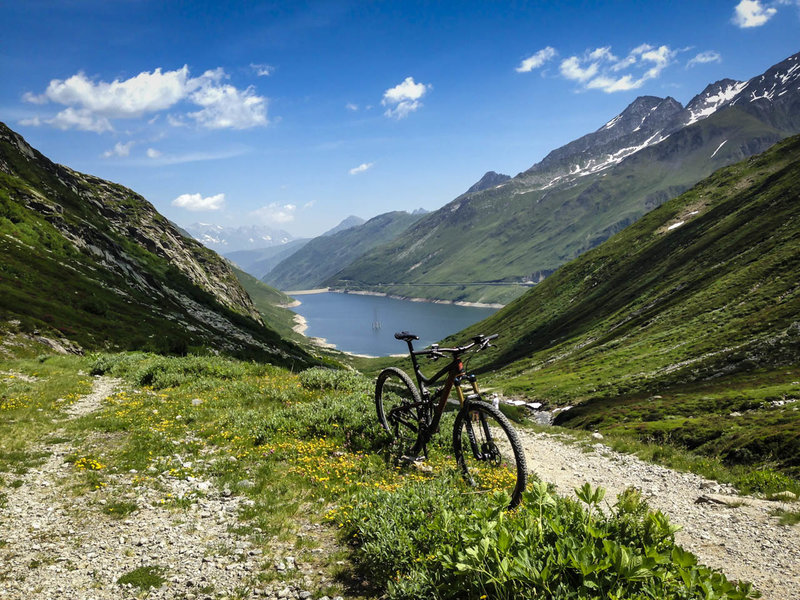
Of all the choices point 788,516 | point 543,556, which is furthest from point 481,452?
point 788,516

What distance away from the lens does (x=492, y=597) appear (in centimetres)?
445

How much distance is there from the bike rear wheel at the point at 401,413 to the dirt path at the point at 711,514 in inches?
191

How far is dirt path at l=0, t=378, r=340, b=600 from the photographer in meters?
6.20

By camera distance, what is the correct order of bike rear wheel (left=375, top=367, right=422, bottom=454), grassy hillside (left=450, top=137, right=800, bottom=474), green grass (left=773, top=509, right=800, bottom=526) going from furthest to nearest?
1. grassy hillside (left=450, top=137, right=800, bottom=474)
2. bike rear wheel (left=375, top=367, right=422, bottom=454)
3. green grass (left=773, top=509, right=800, bottom=526)

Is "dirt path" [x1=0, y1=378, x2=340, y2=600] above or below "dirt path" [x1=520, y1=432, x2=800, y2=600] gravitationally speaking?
above

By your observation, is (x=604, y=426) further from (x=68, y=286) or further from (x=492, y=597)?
(x=68, y=286)

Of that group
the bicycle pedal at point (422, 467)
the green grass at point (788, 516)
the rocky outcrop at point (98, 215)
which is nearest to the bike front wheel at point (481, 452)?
the bicycle pedal at point (422, 467)

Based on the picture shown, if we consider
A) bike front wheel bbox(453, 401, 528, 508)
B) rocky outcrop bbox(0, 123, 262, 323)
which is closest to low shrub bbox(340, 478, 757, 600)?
bike front wheel bbox(453, 401, 528, 508)

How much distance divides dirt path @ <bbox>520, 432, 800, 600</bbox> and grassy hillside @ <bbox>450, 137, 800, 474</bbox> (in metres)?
5.87

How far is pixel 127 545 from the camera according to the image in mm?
7348

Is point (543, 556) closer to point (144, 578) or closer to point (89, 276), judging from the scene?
point (144, 578)

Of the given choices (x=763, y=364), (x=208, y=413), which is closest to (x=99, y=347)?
(x=208, y=413)

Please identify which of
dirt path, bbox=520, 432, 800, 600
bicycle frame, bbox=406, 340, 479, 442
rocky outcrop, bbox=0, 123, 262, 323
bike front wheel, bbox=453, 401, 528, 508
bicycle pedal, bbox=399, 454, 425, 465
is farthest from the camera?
rocky outcrop, bbox=0, 123, 262, 323

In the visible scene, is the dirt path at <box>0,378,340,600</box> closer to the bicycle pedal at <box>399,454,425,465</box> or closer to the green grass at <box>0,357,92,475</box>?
the green grass at <box>0,357,92,475</box>
